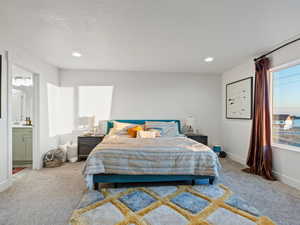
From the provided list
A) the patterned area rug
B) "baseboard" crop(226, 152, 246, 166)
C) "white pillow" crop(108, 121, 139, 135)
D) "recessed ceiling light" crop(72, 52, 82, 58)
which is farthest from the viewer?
"white pillow" crop(108, 121, 139, 135)

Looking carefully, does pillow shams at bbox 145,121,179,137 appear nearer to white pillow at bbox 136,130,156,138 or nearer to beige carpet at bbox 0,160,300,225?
white pillow at bbox 136,130,156,138

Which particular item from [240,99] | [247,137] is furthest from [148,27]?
[247,137]

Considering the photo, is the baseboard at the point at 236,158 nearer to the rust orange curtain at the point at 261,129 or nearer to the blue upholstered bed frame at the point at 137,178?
the rust orange curtain at the point at 261,129

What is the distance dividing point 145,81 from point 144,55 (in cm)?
131

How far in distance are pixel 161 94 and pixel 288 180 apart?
3226 millimetres

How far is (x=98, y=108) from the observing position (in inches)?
172

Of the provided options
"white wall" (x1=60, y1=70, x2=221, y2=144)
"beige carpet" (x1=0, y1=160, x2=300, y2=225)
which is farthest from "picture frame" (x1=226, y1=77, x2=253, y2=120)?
"beige carpet" (x1=0, y1=160, x2=300, y2=225)

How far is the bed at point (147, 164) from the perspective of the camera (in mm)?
2346

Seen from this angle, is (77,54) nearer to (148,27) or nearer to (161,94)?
(148,27)

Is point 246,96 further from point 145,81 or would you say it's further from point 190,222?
point 190,222

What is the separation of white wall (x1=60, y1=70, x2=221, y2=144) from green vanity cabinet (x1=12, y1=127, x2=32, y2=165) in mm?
1480

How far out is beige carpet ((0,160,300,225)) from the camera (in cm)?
179

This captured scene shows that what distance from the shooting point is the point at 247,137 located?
3.57 metres

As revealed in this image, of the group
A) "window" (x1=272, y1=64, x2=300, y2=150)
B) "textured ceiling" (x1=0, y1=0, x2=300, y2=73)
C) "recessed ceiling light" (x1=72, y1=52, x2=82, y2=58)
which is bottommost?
"window" (x1=272, y1=64, x2=300, y2=150)
